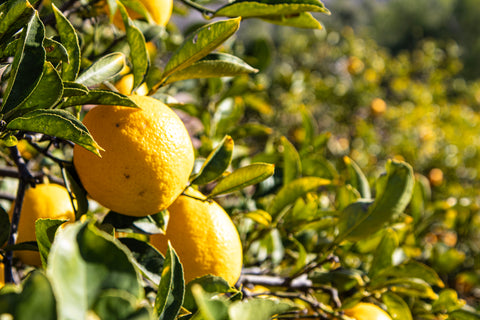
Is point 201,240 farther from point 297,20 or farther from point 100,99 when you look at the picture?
point 297,20

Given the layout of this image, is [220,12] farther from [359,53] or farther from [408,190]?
[359,53]

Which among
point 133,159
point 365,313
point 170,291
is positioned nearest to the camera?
point 170,291

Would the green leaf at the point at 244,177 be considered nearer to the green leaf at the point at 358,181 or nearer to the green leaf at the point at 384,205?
the green leaf at the point at 384,205

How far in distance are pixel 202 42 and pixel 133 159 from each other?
212 mm

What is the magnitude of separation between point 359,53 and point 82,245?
15.2 feet

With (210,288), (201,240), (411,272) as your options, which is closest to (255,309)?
(210,288)

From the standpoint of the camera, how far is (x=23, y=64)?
1.67ft

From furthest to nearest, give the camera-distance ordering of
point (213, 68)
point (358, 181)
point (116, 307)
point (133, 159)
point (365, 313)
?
1. point (358, 181)
2. point (365, 313)
3. point (213, 68)
4. point (133, 159)
5. point (116, 307)

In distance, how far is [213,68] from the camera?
27.5 inches

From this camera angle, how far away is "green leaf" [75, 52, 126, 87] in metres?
0.62

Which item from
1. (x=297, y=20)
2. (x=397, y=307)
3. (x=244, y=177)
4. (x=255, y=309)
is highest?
(x=297, y=20)

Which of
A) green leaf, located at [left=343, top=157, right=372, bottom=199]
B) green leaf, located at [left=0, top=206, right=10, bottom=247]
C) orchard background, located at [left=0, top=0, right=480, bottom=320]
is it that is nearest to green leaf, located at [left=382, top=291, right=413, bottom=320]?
orchard background, located at [left=0, top=0, right=480, bottom=320]

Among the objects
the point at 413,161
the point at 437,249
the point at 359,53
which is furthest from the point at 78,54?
the point at 359,53

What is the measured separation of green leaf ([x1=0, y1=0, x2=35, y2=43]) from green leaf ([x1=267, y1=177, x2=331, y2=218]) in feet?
1.88
